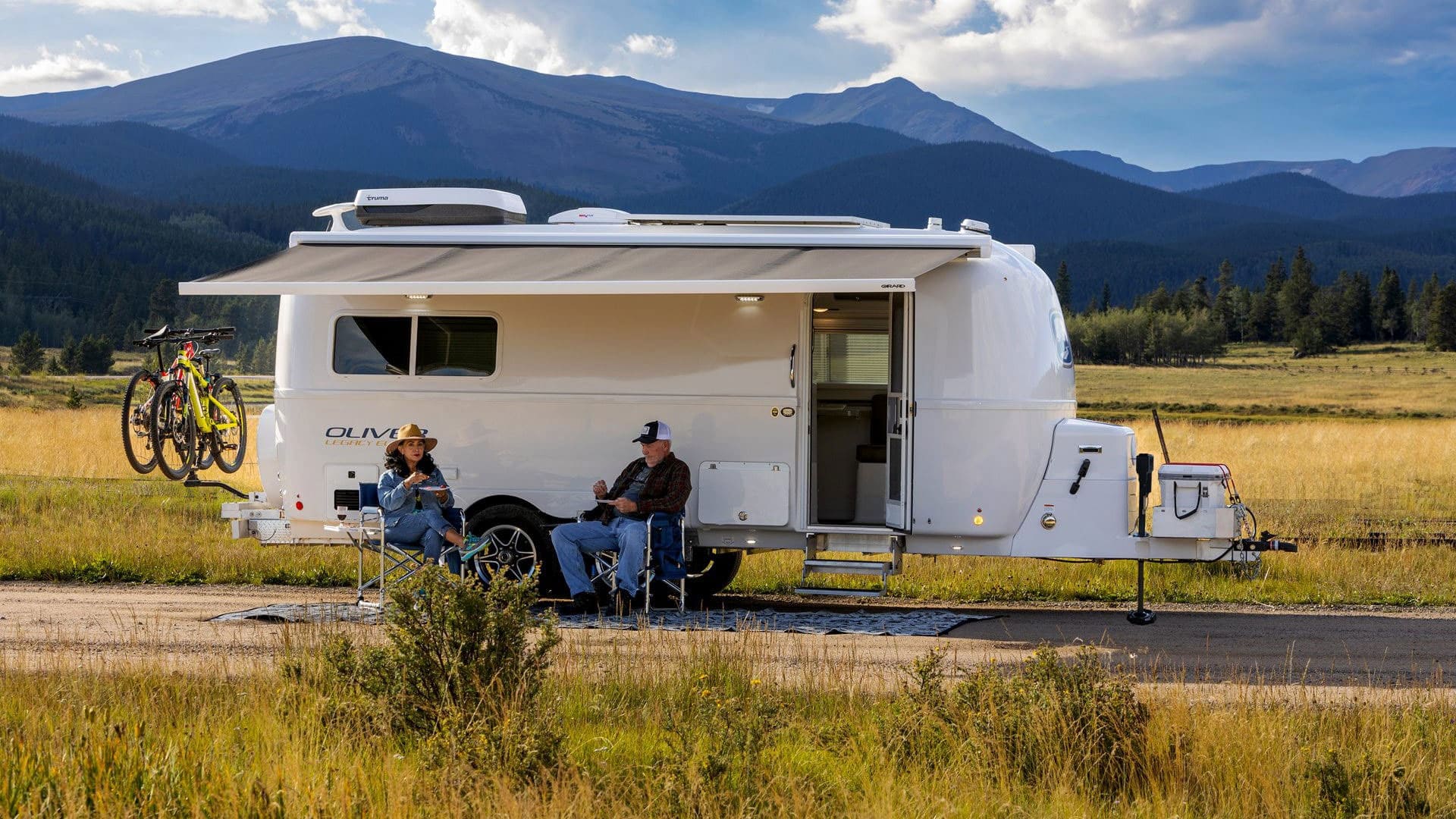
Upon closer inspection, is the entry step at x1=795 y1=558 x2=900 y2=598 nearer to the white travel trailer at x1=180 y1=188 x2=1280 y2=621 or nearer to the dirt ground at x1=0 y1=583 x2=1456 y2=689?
the white travel trailer at x1=180 y1=188 x2=1280 y2=621

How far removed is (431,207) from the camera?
1044 cm

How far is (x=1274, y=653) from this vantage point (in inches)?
321

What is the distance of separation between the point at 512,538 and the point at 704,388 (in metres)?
1.74

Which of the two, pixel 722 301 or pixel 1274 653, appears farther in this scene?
pixel 722 301

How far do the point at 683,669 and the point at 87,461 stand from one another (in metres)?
16.4

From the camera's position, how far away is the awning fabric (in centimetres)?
866

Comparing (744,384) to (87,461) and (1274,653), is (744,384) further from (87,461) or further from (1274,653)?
(87,461)

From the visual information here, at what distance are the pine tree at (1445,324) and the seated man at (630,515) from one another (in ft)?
350

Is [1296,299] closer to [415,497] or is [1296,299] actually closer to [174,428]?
[174,428]

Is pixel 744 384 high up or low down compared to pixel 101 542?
up

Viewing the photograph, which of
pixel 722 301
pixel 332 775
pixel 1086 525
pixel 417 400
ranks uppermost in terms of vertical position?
pixel 722 301

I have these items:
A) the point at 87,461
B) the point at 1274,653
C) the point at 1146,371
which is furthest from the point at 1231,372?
the point at 1274,653

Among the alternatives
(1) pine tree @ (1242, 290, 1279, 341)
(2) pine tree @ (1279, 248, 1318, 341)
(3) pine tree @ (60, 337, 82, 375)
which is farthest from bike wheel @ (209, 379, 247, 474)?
(1) pine tree @ (1242, 290, 1279, 341)

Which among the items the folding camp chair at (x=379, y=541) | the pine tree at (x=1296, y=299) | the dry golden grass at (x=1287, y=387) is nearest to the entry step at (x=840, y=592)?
the folding camp chair at (x=379, y=541)
